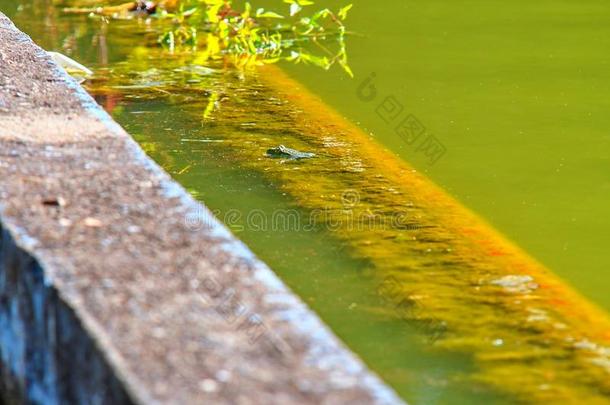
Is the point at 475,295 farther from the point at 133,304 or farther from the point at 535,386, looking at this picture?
the point at 133,304

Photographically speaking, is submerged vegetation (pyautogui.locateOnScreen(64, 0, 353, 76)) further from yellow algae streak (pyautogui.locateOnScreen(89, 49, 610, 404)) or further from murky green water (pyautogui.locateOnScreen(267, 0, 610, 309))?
yellow algae streak (pyautogui.locateOnScreen(89, 49, 610, 404))

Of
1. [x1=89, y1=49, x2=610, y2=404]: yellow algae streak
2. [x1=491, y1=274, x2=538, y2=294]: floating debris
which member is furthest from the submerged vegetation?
[x1=491, y1=274, x2=538, y2=294]: floating debris

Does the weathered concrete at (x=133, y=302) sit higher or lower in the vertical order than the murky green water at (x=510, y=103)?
higher

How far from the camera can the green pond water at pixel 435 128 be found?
2977mm

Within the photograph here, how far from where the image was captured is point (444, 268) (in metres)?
3.13

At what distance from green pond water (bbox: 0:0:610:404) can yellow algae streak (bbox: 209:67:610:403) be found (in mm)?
58

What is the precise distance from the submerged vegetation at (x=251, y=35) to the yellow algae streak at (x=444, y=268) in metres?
1.37

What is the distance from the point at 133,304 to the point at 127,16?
17.5 feet

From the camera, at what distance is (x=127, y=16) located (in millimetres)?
7023

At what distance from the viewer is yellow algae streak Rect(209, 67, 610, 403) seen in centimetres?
259

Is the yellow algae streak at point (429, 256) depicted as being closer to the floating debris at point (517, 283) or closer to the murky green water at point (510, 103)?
the floating debris at point (517, 283)

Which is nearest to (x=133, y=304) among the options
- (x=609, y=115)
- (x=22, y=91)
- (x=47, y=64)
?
(x=22, y=91)

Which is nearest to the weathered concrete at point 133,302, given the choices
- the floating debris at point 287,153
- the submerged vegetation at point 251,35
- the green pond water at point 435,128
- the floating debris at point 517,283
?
the green pond water at point 435,128

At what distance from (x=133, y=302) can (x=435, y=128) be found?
9.06ft
